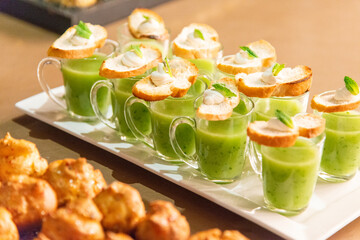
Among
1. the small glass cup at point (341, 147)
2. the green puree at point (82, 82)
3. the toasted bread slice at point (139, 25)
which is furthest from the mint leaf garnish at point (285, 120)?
the toasted bread slice at point (139, 25)

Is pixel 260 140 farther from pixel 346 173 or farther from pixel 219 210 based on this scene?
pixel 346 173

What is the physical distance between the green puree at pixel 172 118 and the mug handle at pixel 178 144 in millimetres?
33

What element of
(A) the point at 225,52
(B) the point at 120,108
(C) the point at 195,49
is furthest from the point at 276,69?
(A) the point at 225,52

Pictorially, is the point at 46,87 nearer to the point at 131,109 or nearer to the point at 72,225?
the point at 131,109

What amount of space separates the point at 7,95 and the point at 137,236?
1279 mm

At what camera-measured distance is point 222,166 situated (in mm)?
1854

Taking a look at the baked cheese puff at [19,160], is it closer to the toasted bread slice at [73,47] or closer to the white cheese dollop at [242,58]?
the toasted bread slice at [73,47]

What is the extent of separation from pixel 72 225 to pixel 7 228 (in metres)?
0.16

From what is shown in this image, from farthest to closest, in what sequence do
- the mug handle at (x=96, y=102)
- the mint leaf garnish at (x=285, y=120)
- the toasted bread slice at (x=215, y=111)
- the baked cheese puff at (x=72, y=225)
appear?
1. the mug handle at (x=96, y=102)
2. the toasted bread slice at (x=215, y=111)
3. the mint leaf garnish at (x=285, y=120)
4. the baked cheese puff at (x=72, y=225)

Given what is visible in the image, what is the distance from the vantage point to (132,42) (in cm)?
246

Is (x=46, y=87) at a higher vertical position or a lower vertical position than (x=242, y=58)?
lower

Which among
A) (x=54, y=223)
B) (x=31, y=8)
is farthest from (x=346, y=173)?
(x=31, y=8)

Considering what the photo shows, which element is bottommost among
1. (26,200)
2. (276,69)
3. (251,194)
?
(251,194)

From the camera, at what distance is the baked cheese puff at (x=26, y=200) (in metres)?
1.52
